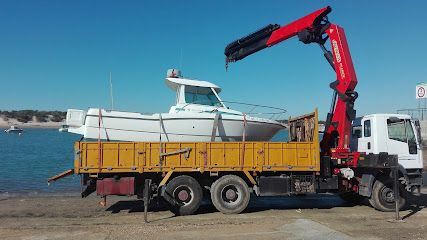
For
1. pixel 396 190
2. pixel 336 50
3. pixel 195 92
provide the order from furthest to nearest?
pixel 195 92, pixel 336 50, pixel 396 190

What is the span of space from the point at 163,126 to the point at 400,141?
6.54 meters

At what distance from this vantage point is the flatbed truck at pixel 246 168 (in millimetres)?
8039

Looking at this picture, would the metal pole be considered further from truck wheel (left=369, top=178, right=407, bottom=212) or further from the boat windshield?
the boat windshield

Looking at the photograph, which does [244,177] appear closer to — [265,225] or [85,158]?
[265,225]

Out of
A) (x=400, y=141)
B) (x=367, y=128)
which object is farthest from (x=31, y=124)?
(x=400, y=141)

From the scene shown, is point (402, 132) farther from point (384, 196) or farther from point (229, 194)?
point (229, 194)

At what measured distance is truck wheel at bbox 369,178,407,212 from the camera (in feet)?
28.4

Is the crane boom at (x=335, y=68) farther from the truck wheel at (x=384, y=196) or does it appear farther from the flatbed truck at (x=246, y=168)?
the truck wheel at (x=384, y=196)

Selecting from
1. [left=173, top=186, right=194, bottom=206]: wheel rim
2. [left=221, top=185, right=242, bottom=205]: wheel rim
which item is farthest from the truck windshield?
[left=173, top=186, right=194, bottom=206]: wheel rim

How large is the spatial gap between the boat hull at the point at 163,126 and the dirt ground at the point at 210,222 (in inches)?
80.1

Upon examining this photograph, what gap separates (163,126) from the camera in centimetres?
964

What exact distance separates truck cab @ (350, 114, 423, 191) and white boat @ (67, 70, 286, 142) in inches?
118

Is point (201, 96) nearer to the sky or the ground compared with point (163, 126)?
nearer to the sky

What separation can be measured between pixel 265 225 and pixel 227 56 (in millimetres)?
6434
